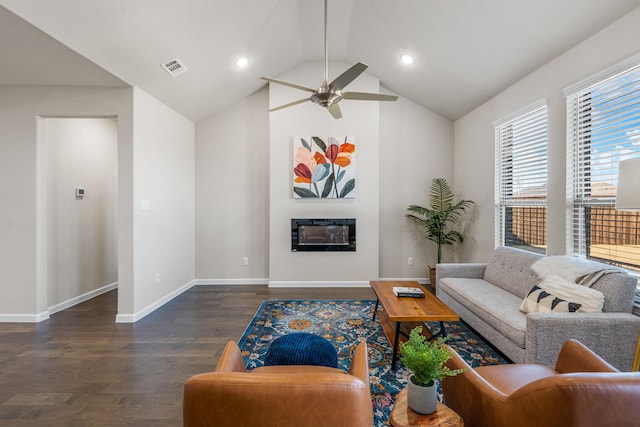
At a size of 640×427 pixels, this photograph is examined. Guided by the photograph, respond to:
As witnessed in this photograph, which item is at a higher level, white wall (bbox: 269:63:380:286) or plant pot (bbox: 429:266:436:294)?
white wall (bbox: 269:63:380:286)

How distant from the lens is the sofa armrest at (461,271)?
365 centimetres

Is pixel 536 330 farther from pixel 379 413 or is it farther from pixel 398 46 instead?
pixel 398 46

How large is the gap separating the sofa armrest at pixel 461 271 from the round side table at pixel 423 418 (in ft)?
8.54

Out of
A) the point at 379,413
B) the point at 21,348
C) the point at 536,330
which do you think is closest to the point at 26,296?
the point at 21,348

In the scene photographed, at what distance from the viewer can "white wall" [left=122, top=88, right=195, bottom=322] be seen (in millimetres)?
3504

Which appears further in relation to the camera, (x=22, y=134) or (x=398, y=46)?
(x=398, y=46)

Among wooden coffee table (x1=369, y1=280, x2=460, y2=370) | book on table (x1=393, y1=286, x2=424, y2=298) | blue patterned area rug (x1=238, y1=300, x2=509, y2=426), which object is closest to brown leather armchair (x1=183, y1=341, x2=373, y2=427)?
blue patterned area rug (x1=238, y1=300, x2=509, y2=426)

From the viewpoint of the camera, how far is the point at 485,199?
14.0 feet

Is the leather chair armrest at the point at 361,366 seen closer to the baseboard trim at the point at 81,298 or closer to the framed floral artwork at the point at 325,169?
the framed floral artwork at the point at 325,169

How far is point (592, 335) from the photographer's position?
2.00 metres

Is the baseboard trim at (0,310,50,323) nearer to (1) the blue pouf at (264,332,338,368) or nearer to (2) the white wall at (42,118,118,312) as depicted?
(2) the white wall at (42,118,118,312)

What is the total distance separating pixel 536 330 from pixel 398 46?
355 cm

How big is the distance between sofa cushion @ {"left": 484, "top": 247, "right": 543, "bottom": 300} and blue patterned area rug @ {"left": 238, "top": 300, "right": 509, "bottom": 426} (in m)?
0.64

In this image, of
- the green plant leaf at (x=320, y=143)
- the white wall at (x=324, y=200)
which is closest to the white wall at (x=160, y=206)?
the white wall at (x=324, y=200)
